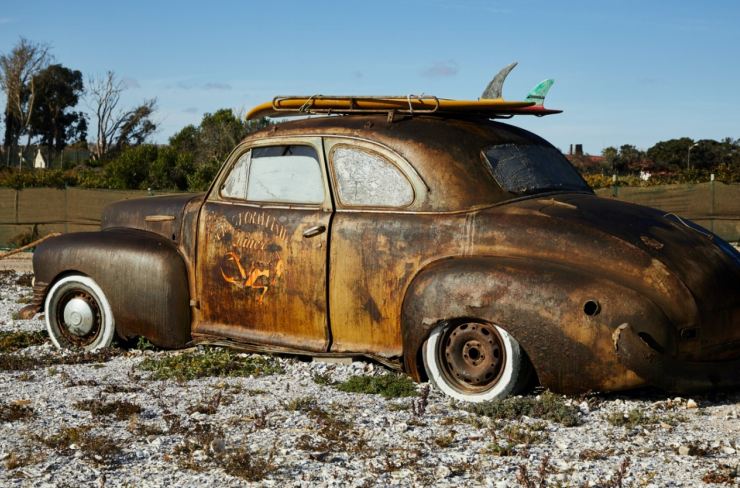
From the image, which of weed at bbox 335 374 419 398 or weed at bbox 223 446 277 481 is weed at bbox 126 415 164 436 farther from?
weed at bbox 335 374 419 398

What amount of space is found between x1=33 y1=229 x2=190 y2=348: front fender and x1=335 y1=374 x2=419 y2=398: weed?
1.65m

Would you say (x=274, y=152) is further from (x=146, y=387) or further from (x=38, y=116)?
(x=38, y=116)

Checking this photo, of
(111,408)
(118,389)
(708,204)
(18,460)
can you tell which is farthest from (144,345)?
(708,204)

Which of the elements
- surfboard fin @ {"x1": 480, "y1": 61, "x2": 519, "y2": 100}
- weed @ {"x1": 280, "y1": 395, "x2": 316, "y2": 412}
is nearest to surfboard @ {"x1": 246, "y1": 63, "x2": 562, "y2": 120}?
surfboard fin @ {"x1": 480, "y1": 61, "x2": 519, "y2": 100}

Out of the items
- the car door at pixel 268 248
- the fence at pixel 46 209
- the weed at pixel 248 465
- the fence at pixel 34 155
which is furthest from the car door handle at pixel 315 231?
the fence at pixel 34 155

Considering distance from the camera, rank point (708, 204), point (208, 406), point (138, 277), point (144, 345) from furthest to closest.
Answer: point (708, 204)
point (144, 345)
point (138, 277)
point (208, 406)

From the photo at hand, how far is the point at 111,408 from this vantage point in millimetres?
4918

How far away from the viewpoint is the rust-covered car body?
185 inches

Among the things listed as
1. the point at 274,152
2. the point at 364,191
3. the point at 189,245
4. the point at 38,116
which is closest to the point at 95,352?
the point at 189,245

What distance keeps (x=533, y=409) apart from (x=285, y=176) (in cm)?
260

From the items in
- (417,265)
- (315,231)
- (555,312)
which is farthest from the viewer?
(315,231)

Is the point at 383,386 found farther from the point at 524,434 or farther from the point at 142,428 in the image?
the point at 142,428

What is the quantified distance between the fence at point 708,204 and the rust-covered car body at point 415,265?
13.2 metres

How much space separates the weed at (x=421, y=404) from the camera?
15.6 feet
